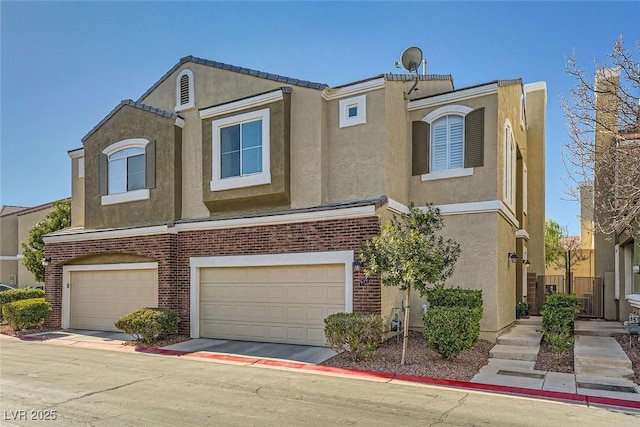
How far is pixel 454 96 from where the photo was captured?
1371 centimetres

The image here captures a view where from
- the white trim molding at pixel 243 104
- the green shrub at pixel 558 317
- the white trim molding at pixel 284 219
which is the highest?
the white trim molding at pixel 243 104

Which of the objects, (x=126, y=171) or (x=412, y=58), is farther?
(x=126, y=171)

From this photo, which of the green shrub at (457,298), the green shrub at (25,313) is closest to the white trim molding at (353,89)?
the green shrub at (457,298)

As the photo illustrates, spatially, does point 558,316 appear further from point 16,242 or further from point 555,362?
point 16,242

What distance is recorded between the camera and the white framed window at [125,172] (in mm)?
16594

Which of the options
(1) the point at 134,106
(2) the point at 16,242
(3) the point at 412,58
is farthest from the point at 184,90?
(2) the point at 16,242

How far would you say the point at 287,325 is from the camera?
1322cm

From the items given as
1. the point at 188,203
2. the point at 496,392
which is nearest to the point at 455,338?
the point at 496,392

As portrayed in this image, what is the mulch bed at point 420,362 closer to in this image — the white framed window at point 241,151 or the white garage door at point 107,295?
the white framed window at point 241,151

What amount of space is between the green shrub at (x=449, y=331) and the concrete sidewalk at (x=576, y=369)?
0.70 m

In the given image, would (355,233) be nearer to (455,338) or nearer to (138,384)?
(455,338)

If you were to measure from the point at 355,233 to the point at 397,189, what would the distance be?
7.74ft

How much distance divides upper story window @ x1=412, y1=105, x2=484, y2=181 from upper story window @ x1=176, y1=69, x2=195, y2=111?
24.8 feet

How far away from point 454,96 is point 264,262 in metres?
7.27
